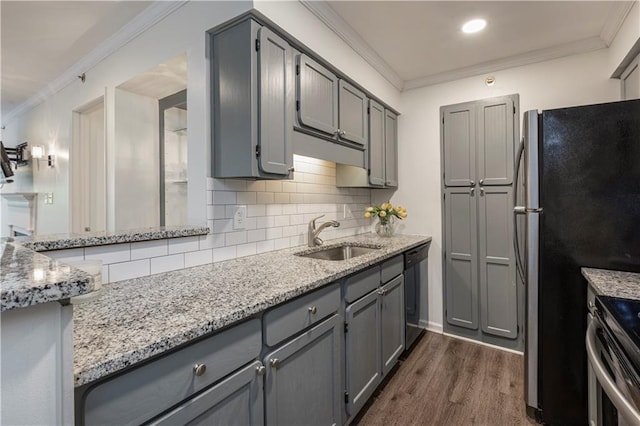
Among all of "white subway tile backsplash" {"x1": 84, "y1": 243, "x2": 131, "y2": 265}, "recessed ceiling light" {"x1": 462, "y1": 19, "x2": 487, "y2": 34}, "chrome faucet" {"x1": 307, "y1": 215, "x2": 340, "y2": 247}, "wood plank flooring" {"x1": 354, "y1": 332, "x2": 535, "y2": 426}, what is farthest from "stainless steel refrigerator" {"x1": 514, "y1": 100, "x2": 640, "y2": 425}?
Result: "white subway tile backsplash" {"x1": 84, "y1": 243, "x2": 131, "y2": 265}

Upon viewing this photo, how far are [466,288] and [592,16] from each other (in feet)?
7.21

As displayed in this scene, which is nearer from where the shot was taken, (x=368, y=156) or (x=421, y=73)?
(x=368, y=156)

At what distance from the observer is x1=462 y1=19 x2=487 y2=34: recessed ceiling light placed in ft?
6.81

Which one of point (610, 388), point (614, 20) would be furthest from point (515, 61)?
point (610, 388)

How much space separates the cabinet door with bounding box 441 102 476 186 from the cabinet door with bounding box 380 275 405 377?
3.91 ft

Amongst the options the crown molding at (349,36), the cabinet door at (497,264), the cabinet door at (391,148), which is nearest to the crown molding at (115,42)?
the crown molding at (349,36)

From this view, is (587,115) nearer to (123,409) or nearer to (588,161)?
(588,161)

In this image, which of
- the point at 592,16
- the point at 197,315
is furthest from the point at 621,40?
the point at 197,315

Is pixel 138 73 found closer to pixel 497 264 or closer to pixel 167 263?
pixel 167 263

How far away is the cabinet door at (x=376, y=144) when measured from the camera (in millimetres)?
2588

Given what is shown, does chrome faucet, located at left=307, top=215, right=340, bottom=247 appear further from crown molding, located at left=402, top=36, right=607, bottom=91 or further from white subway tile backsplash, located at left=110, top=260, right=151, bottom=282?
crown molding, located at left=402, top=36, right=607, bottom=91

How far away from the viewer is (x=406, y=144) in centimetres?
309

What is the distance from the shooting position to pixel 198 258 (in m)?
1.57

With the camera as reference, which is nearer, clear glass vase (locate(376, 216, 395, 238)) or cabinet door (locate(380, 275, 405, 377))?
cabinet door (locate(380, 275, 405, 377))
